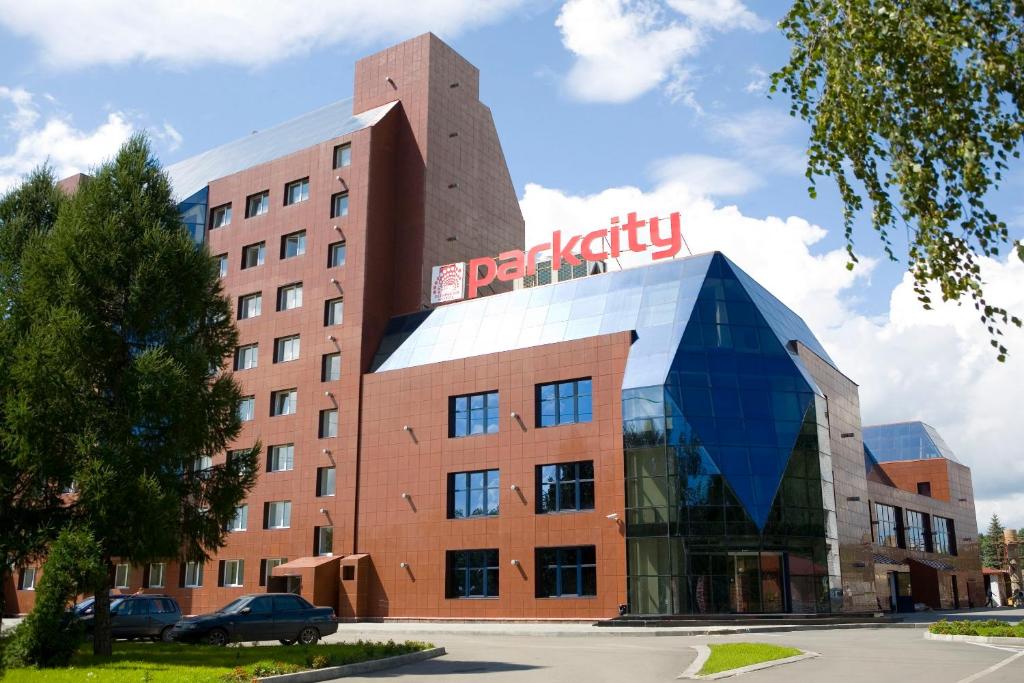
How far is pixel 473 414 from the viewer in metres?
45.4

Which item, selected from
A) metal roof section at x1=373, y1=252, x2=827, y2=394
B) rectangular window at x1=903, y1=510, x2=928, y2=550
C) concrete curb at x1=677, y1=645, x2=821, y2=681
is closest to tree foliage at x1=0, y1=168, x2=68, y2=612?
concrete curb at x1=677, y1=645, x2=821, y2=681

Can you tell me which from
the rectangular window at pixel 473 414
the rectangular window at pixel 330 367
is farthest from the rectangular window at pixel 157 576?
the rectangular window at pixel 473 414

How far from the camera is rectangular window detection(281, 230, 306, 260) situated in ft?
179

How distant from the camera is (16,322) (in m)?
23.5

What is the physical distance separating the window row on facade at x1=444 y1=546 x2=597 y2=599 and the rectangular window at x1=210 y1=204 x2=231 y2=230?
28019 mm

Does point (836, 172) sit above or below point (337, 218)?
below

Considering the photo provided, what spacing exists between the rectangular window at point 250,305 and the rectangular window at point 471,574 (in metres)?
21.0

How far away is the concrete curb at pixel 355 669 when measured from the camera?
57.5ft

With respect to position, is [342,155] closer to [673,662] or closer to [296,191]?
[296,191]

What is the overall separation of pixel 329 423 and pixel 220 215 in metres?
17.9

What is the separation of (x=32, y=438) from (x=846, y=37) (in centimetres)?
1980

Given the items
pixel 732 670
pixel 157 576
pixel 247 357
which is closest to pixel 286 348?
pixel 247 357

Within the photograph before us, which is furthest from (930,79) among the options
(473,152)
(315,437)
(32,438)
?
(473,152)

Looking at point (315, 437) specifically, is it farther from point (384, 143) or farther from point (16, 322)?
point (16, 322)
